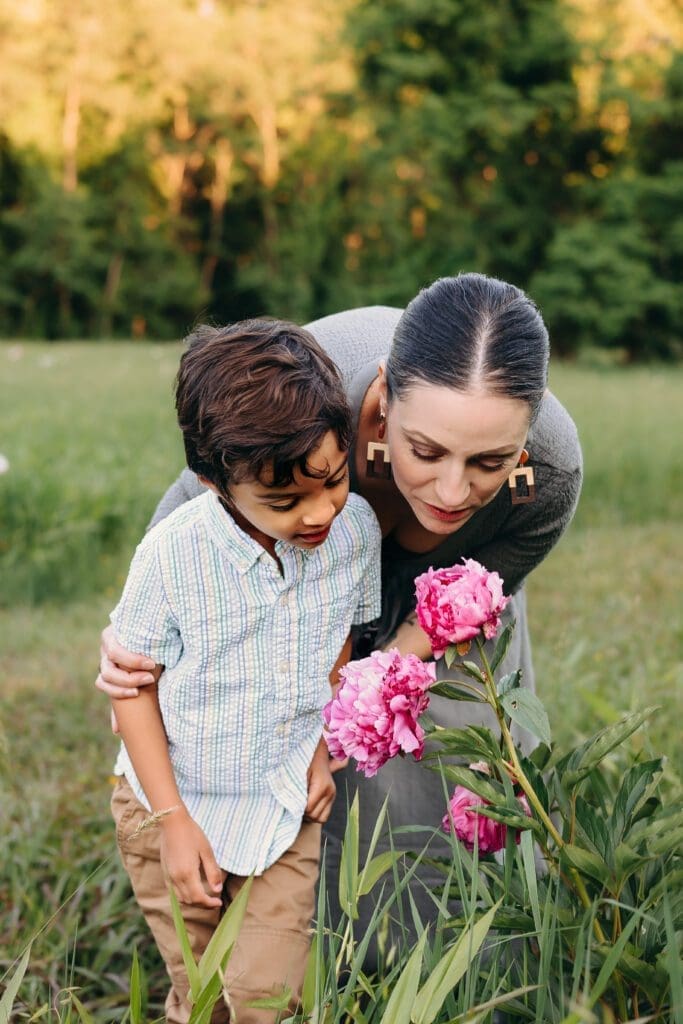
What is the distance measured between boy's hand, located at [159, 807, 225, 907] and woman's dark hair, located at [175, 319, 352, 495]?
23.9 inches

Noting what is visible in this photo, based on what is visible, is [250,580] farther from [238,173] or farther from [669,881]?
[238,173]

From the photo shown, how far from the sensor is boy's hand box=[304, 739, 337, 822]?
2.01 m

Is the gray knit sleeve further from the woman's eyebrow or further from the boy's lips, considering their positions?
the woman's eyebrow

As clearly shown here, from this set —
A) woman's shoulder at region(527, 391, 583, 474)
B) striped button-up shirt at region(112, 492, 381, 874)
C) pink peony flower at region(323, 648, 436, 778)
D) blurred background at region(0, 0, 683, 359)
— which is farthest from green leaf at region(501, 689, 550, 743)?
blurred background at region(0, 0, 683, 359)

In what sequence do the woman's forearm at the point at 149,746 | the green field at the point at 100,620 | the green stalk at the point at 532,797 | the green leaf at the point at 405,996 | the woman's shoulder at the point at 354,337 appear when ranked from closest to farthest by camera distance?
the green leaf at the point at 405,996
the green stalk at the point at 532,797
the woman's forearm at the point at 149,746
the woman's shoulder at the point at 354,337
the green field at the point at 100,620

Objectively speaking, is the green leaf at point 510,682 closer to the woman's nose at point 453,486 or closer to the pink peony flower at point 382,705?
the pink peony flower at point 382,705

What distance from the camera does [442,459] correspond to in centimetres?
175

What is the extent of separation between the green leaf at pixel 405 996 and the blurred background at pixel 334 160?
2368cm

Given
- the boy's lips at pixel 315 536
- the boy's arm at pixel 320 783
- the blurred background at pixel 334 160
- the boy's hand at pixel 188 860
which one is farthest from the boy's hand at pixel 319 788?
the blurred background at pixel 334 160

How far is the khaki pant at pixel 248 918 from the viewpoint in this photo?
1.84 m

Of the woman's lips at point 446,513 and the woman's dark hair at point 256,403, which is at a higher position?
the woman's dark hair at point 256,403

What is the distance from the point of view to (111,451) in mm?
6410

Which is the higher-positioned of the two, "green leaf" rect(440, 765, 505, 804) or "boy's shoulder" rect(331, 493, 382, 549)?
"boy's shoulder" rect(331, 493, 382, 549)

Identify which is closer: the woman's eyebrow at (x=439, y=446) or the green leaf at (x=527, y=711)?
the green leaf at (x=527, y=711)
